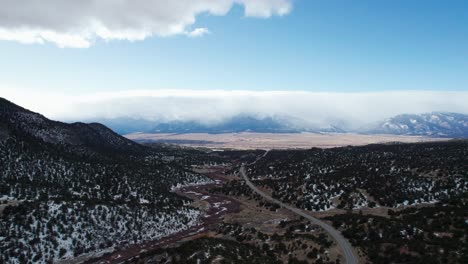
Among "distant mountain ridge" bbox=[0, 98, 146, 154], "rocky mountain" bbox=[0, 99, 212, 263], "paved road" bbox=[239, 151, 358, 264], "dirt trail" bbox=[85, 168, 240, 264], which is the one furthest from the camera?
"distant mountain ridge" bbox=[0, 98, 146, 154]

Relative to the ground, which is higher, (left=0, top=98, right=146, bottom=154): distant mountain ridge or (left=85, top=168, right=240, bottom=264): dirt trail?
(left=0, top=98, right=146, bottom=154): distant mountain ridge

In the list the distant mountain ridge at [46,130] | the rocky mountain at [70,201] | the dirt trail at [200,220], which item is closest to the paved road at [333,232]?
the dirt trail at [200,220]

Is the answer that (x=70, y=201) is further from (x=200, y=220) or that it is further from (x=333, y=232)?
(x=333, y=232)

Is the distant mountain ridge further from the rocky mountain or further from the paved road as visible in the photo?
the paved road

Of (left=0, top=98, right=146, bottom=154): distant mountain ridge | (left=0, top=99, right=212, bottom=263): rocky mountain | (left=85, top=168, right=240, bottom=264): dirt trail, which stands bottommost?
(left=85, top=168, right=240, bottom=264): dirt trail

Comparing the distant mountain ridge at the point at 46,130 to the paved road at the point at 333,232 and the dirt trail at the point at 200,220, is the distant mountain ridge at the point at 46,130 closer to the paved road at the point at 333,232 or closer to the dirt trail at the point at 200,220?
the dirt trail at the point at 200,220

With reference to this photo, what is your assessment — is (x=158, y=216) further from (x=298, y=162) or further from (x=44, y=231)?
(x=298, y=162)

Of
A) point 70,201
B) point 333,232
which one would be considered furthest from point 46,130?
point 333,232

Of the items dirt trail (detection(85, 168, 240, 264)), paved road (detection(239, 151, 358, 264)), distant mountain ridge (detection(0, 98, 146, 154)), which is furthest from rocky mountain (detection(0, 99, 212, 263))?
paved road (detection(239, 151, 358, 264))

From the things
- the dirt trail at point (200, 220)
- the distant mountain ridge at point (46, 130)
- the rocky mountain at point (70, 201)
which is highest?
the distant mountain ridge at point (46, 130)
